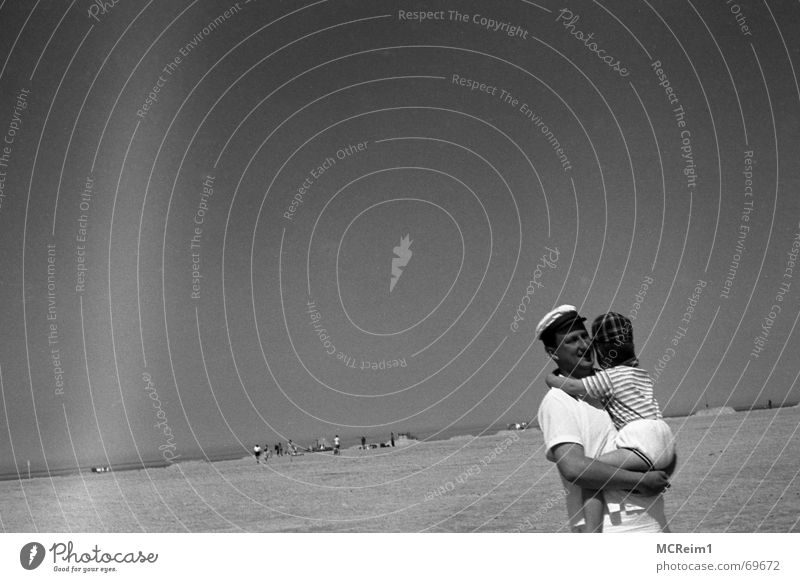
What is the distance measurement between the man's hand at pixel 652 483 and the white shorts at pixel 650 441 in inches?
2.6

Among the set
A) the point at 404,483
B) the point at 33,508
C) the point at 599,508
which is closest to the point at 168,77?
the point at 599,508

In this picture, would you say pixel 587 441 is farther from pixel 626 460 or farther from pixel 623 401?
pixel 623 401

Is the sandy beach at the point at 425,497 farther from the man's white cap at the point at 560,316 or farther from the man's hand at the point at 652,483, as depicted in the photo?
the man's white cap at the point at 560,316

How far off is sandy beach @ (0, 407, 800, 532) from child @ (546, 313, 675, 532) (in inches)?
229

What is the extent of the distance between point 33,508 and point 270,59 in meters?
11.8

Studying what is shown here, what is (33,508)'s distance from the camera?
17500mm

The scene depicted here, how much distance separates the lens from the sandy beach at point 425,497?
11664 mm

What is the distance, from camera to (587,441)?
14.6ft

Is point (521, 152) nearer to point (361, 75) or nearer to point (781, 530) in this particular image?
point (361, 75)
